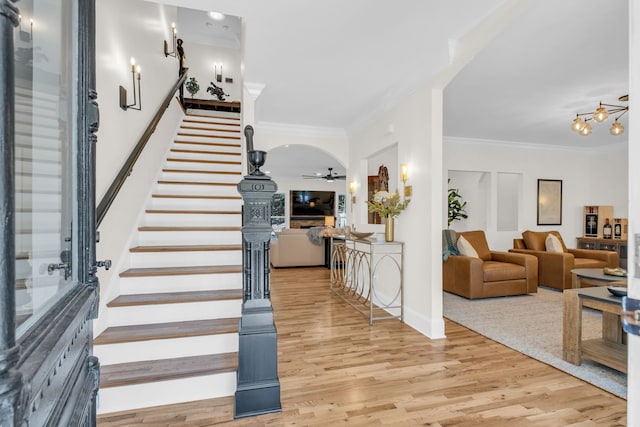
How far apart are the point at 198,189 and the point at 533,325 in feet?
13.9

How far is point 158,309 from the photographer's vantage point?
232 centimetres

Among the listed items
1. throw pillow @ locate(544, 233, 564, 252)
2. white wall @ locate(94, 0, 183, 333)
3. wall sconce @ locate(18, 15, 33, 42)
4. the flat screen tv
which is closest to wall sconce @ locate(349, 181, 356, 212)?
white wall @ locate(94, 0, 183, 333)

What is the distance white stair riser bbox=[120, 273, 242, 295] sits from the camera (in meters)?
2.51

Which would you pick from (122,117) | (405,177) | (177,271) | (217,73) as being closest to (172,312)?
(177,271)

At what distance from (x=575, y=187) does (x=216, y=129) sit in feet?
23.9

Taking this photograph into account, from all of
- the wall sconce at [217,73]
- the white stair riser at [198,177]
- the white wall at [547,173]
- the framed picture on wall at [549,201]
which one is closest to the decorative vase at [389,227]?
the white stair riser at [198,177]

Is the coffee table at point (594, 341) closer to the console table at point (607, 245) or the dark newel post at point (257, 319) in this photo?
the dark newel post at point (257, 319)

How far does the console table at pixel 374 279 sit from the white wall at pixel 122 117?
2.46 meters

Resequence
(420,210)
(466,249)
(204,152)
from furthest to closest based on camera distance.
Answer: (466,249) < (204,152) < (420,210)

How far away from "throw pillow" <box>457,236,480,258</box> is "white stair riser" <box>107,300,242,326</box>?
3767 mm

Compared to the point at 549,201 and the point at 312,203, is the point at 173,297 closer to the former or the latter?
the point at 549,201

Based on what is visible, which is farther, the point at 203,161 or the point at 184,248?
the point at 203,161

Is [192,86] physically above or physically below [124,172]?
above

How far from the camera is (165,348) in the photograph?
210 centimetres
